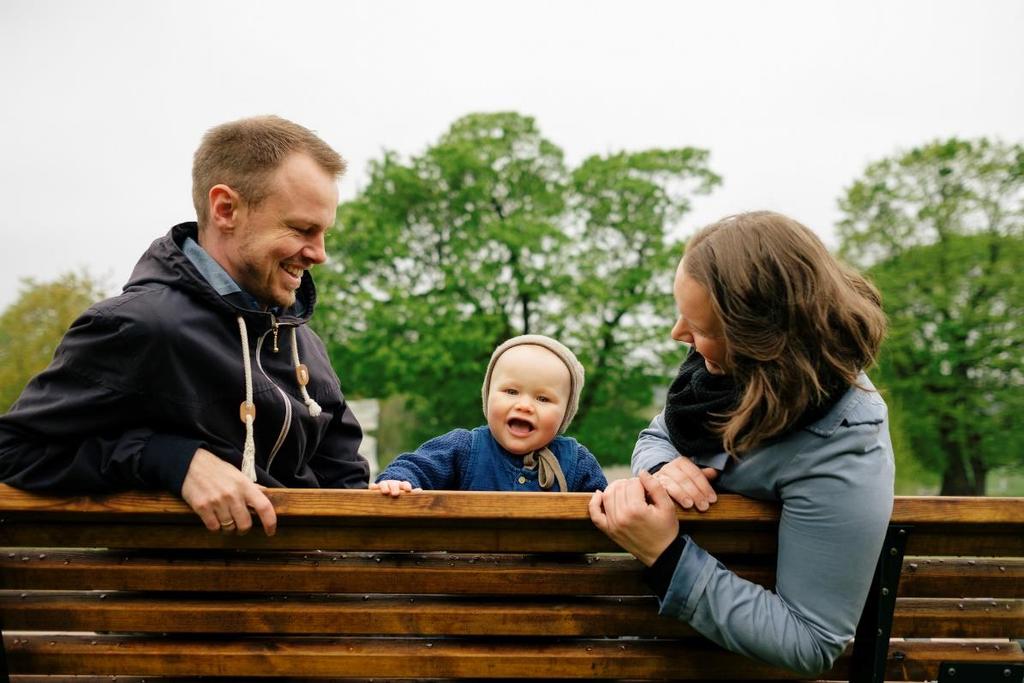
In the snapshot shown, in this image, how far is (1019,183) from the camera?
2220cm

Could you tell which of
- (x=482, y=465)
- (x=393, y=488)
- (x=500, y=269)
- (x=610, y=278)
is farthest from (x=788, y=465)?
(x=610, y=278)

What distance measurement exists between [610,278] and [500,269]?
3.02 meters

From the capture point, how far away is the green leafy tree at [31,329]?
27.2m

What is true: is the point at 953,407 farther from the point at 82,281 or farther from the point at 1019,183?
the point at 82,281

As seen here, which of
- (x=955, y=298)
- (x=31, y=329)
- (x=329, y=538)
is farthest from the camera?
(x=31, y=329)

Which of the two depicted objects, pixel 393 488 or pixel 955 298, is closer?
pixel 393 488

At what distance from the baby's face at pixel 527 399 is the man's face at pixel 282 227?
2.78 ft

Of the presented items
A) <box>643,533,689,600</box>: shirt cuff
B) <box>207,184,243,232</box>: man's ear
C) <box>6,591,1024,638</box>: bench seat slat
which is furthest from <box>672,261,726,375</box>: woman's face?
<box>207,184,243,232</box>: man's ear

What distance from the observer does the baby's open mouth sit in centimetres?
315

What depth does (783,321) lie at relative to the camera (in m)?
2.11

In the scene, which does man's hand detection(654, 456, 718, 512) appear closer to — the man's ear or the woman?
the woman

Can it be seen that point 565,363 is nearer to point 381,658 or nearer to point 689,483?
point 689,483

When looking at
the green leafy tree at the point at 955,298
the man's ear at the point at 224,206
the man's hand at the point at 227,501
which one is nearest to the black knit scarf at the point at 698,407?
the man's hand at the point at 227,501

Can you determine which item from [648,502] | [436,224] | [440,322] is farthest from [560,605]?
[436,224]
